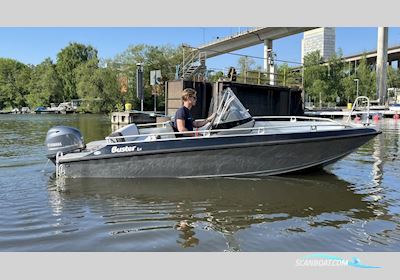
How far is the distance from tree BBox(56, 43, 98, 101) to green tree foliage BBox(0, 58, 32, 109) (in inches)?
547

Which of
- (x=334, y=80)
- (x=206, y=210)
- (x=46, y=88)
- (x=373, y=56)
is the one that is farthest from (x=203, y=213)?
(x=373, y=56)

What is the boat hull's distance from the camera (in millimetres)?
7918

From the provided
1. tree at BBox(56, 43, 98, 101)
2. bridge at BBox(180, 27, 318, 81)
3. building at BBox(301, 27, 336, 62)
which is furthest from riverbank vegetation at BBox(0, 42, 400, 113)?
building at BBox(301, 27, 336, 62)

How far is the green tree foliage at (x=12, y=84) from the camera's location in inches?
3814

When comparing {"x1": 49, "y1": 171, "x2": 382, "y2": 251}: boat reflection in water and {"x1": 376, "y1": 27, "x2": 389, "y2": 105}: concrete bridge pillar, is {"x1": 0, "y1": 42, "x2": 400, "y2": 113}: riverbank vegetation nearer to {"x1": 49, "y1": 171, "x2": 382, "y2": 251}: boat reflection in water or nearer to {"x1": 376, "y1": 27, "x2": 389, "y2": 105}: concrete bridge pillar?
{"x1": 376, "y1": 27, "x2": 389, "y2": 105}: concrete bridge pillar

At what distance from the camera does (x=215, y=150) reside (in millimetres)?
7934

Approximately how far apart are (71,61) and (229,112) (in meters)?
87.0

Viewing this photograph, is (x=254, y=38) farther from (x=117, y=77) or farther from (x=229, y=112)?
(x=229, y=112)

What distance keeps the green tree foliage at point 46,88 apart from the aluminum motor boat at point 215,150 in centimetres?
8708

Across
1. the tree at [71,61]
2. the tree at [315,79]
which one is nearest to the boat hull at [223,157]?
the tree at [315,79]
